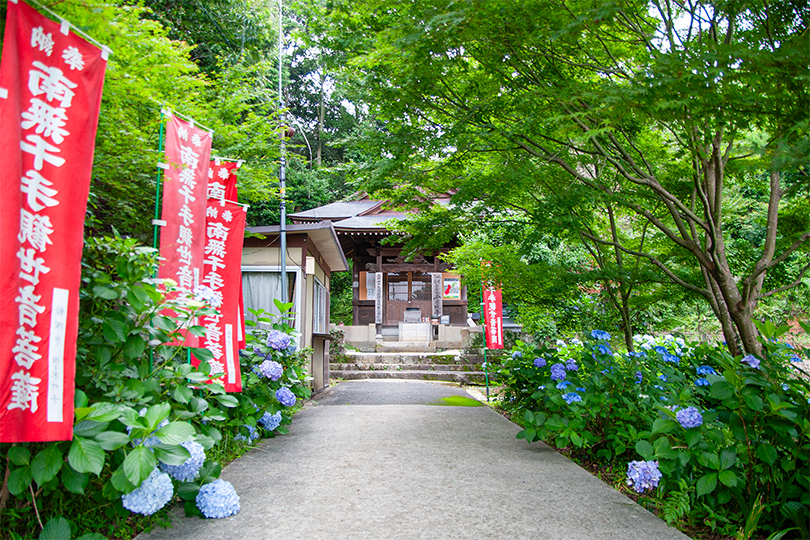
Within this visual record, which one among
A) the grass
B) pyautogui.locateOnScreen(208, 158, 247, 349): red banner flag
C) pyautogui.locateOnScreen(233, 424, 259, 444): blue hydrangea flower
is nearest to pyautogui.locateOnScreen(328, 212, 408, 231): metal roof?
the grass

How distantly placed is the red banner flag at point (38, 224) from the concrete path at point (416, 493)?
0.89 m

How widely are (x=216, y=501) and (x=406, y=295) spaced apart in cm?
1824

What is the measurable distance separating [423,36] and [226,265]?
8.25ft

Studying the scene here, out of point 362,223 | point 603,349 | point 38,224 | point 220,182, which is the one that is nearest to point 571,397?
point 603,349

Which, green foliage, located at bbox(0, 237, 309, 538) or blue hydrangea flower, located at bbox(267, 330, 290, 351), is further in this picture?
blue hydrangea flower, located at bbox(267, 330, 290, 351)

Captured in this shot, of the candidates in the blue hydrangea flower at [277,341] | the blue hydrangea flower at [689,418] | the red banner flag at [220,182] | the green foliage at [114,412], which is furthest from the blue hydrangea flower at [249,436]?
the blue hydrangea flower at [689,418]

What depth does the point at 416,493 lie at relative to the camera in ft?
9.73

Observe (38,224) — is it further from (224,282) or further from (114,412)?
(224,282)

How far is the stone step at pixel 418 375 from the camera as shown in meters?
11.9

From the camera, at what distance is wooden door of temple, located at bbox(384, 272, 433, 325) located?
66.4 ft

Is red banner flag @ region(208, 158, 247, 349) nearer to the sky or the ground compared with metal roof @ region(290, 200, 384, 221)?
nearer to the ground

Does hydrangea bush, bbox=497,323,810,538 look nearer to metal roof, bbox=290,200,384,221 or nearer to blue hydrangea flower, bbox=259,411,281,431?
blue hydrangea flower, bbox=259,411,281,431

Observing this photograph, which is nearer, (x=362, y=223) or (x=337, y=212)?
(x=362, y=223)

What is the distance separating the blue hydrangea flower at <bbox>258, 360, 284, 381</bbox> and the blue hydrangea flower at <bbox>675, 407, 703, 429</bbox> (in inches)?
126
